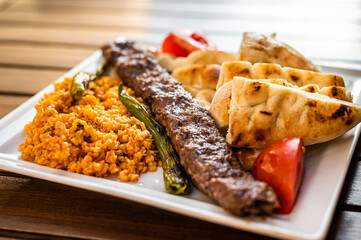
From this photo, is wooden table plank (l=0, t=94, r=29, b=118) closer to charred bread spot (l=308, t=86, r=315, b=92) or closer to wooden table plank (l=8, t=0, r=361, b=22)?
charred bread spot (l=308, t=86, r=315, b=92)

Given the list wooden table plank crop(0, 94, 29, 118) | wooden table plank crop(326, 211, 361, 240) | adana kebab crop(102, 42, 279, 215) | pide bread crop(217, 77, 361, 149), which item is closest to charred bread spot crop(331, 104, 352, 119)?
pide bread crop(217, 77, 361, 149)

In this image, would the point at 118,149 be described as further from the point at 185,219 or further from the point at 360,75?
the point at 360,75

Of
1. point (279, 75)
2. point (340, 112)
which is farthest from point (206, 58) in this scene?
point (340, 112)

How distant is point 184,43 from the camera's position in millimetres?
4035

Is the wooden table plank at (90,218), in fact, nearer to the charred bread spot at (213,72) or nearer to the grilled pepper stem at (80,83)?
the grilled pepper stem at (80,83)

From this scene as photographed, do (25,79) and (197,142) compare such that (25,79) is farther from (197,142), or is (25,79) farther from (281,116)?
(281,116)

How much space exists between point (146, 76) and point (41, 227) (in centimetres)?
170

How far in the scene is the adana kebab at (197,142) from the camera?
1999 millimetres

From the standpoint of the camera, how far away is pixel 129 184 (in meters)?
2.34

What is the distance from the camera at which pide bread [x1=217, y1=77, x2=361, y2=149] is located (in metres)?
2.40

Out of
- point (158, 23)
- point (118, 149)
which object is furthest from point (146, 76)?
point (158, 23)

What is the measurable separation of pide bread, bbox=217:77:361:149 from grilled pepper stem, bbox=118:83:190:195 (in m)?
0.41

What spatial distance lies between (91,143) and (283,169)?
4.24ft

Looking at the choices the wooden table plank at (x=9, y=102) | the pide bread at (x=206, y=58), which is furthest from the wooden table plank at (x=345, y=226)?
the wooden table plank at (x=9, y=102)
